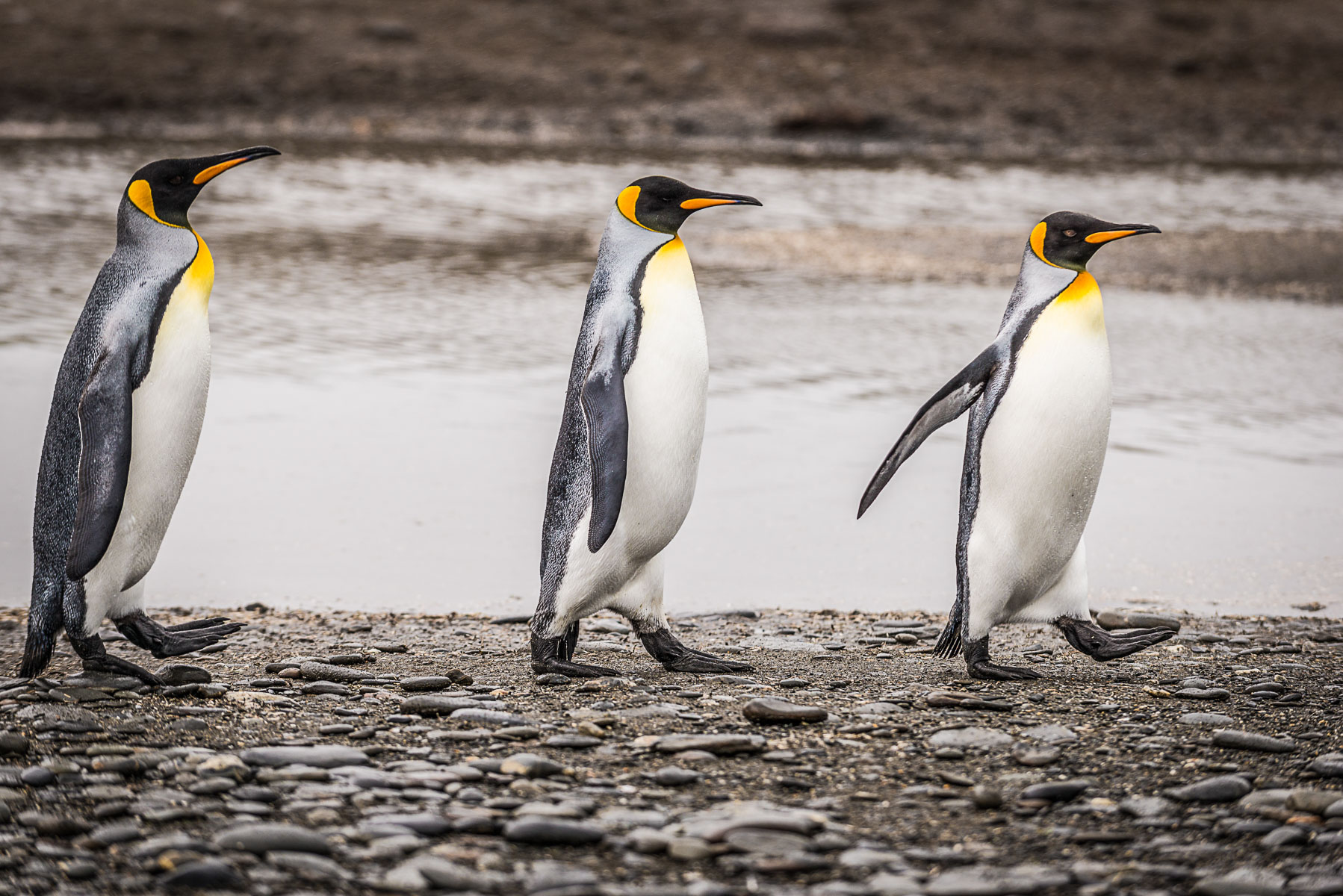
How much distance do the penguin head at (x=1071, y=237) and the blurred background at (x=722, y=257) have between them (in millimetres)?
1271

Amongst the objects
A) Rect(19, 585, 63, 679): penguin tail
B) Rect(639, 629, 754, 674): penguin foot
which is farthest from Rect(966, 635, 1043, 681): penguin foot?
Rect(19, 585, 63, 679): penguin tail

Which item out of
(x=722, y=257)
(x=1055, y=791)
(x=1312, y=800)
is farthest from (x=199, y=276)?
(x=722, y=257)

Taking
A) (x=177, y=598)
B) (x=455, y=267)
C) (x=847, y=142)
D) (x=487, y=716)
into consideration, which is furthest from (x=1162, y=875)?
(x=847, y=142)

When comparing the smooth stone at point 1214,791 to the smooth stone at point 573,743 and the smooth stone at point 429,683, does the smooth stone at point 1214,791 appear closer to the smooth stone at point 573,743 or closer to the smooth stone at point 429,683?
the smooth stone at point 573,743

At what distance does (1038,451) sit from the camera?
11.7 ft

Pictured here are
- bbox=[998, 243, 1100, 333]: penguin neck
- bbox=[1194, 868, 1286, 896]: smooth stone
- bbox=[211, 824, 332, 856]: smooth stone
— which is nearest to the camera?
bbox=[1194, 868, 1286, 896]: smooth stone

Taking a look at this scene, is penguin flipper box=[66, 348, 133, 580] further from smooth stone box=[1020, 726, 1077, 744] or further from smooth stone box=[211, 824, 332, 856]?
smooth stone box=[1020, 726, 1077, 744]

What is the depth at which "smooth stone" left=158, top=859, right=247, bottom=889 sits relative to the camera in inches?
90.3

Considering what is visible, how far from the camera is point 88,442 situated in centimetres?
334

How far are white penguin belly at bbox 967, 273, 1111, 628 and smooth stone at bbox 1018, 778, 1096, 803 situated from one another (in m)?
0.89

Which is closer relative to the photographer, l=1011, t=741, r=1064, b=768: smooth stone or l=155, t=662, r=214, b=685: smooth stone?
l=1011, t=741, r=1064, b=768: smooth stone

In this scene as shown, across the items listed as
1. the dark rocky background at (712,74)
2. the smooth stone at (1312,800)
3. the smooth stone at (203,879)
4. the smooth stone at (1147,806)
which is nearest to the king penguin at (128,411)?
the smooth stone at (203,879)

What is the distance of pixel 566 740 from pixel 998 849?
0.87 m

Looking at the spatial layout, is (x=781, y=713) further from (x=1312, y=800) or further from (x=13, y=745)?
(x=13, y=745)
